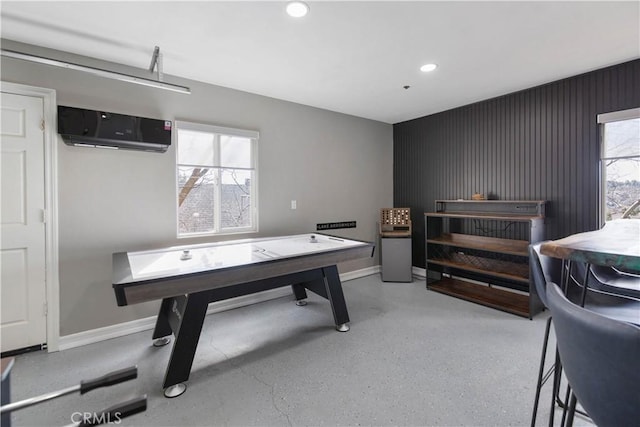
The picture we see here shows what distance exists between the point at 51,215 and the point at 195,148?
55.7 inches

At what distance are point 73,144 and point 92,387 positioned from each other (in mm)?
2636

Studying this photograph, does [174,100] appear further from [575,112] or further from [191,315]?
[575,112]

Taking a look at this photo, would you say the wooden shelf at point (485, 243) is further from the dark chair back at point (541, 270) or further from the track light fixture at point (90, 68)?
the track light fixture at point (90, 68)

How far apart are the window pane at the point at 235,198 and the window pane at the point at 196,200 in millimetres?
127

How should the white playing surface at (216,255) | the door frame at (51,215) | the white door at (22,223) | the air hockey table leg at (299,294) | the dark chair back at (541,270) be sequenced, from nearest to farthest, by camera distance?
the dark chair back at (541,270)
the white playing surface at (216,255)
the white door at (22,223)
the door frame at (51,215)
the air hockey table leg at (299,294)

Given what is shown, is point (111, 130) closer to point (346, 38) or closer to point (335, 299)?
point (346, 38)

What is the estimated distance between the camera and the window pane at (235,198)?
136 inches

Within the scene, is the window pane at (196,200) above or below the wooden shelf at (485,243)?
above

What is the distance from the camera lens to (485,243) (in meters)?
3.82

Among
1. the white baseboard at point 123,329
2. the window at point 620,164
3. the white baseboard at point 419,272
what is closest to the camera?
the white baseboard at point 123,329

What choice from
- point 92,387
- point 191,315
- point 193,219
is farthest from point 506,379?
point 193,219

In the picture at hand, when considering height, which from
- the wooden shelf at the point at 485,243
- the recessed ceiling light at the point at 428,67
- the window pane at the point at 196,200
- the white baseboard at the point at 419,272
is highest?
the recessed ceiling light at the point at 428,67

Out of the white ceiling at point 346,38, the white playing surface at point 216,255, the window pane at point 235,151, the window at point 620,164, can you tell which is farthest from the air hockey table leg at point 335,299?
the window at point 620,164

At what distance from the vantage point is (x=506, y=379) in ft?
6.77
